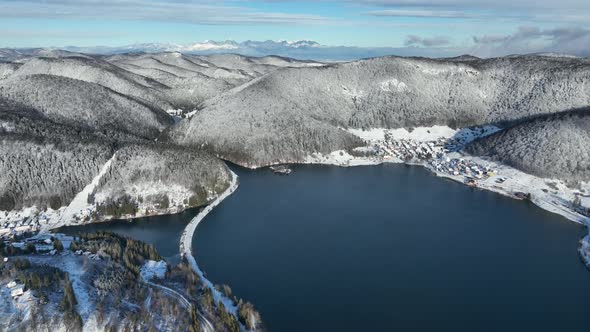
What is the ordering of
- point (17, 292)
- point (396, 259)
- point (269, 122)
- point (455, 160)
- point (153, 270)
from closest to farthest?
point (17, 292) → point (153, 270) → point (396, 259) → point (455, 160) → point (269, 122)

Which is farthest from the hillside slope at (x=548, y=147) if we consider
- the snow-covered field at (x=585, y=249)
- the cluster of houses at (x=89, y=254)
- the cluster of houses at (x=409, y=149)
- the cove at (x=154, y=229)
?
the cluster of houses at (x=89, y=254)

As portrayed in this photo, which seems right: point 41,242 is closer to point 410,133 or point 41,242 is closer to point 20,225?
point 20,225

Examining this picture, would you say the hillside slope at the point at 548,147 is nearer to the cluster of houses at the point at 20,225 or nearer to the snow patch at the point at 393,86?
the snow patch at the point at 393,86

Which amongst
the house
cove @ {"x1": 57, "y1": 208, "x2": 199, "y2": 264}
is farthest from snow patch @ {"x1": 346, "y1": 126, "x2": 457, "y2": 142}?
the house

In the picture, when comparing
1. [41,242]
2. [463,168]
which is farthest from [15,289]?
[463,168]

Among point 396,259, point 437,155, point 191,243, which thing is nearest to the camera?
point 396,259

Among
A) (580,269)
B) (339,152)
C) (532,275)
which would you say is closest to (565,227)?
(580,269)

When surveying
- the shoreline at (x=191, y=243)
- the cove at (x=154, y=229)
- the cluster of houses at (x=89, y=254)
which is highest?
the cluster of houses at (x=89, y=254)

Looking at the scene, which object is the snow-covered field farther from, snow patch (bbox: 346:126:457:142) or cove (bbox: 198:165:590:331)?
snow patch (bbox: 346:126:457:142)

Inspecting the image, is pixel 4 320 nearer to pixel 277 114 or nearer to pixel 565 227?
pixel 565 227
